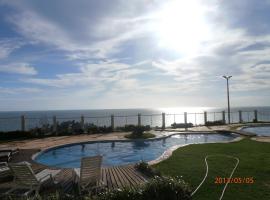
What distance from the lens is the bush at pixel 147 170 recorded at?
8.80 m

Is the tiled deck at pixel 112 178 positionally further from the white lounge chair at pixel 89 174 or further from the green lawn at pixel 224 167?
the green lawn at pixel 224 167

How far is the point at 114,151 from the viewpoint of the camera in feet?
51.3

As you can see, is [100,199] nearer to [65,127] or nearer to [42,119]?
[65,127]

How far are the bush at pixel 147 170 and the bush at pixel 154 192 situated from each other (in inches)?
104

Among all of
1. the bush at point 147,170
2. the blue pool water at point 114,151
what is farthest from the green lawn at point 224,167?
the blue pool water at point 114,151

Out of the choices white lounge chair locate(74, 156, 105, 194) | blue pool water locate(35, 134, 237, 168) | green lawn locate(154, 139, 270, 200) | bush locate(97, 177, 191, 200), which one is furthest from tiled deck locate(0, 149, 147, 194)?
blue pool water locate(35, 134, 237, 168)

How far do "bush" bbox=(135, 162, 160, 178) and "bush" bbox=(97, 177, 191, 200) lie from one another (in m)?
2.65

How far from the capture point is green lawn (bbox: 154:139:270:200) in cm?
698

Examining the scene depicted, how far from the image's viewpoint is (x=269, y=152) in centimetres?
1205

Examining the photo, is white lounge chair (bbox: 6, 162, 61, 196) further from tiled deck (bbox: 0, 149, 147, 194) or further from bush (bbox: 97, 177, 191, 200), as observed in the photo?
bush (bbox: 97, 177, 191, 200)

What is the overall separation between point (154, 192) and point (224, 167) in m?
4.27
